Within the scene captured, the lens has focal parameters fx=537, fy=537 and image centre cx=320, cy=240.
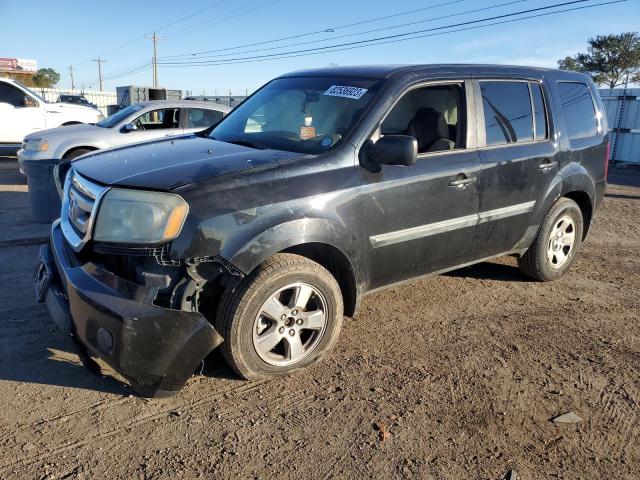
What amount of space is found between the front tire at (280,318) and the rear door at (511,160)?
1.61 m

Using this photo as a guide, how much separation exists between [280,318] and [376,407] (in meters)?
0.77

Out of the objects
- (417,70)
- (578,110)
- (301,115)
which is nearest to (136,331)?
(301,115)

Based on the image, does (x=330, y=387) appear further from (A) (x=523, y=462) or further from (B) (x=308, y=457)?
(A) (x=523, y=462)

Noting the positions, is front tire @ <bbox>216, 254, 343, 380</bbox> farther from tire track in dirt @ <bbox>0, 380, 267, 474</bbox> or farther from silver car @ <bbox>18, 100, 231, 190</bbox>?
silver car @ <bbox>18, 100, 231, 190</bbox>

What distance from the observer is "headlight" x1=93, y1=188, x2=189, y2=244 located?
2879 millimetres

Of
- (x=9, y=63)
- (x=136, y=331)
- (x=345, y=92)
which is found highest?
(x=9, y=63)

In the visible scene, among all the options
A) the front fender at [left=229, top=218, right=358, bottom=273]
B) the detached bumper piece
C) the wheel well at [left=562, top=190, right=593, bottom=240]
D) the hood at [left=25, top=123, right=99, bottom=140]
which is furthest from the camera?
the hood at [left=25, top=123, right=99, bottom=140]

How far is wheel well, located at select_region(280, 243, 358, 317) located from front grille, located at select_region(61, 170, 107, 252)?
3.82 feet

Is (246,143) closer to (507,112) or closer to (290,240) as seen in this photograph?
(290,240)

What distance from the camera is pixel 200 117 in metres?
9.49

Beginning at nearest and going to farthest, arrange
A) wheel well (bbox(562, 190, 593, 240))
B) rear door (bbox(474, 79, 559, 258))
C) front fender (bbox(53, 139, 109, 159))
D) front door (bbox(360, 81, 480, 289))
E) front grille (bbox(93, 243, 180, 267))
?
1. front grille (bbox(93, 243, 180, 267))
2. front door (bbox(360, 81, 480, 289))
3. rear door (bbox(474, 79, 559, 258))
4. wheel well (bbox(562, 190, 593, 240))
5. front fender (bbox(53, 139, 109, 159))

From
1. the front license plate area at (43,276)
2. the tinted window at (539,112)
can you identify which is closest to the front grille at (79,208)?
the front license plate area at (43,276)

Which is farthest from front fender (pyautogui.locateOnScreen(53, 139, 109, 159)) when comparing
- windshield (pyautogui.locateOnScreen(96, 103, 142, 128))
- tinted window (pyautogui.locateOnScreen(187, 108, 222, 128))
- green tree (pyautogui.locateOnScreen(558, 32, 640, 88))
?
green tree (pyautogui.locateOnScreen(558, 32, 640, 88))

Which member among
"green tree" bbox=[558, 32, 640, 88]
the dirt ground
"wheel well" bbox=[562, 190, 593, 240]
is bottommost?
the dirt ground
